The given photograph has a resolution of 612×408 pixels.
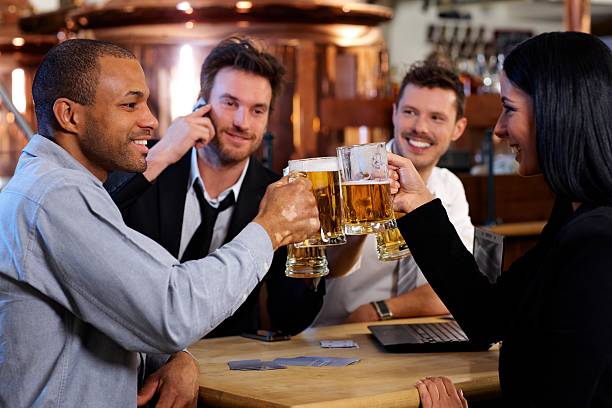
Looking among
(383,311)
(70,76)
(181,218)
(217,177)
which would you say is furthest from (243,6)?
(70,76)

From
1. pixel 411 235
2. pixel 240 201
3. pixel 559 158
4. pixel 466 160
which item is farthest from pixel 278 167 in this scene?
pixel 559 158

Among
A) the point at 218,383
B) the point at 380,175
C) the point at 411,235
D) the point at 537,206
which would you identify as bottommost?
the point at 537,206

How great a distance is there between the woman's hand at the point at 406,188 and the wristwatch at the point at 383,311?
0.61 metres

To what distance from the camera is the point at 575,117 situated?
5.54 ft

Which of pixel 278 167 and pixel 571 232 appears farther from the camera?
pixel 278 167

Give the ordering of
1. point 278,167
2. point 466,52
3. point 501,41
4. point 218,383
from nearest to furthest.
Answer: point 218,383, point 278,167, point 501,41, point 466,52

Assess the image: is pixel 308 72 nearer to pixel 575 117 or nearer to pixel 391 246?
pixel 391 246

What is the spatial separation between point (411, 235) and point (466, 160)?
252cm

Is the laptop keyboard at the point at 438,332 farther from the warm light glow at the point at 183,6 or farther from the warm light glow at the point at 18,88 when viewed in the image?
the warm light glow at the point at 18,88

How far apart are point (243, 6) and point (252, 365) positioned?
3.10 meters

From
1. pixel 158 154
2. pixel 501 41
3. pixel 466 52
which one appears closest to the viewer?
pixel 158 154

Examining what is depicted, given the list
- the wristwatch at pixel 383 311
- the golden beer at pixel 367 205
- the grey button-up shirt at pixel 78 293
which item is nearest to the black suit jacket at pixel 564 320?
the golden beer at pixel 367 205

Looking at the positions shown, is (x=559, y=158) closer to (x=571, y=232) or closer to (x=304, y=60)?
(x=571, y=232)

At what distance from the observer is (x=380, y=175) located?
1908mm
